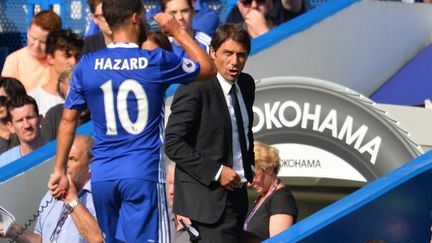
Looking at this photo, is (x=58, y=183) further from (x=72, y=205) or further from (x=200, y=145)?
(x=200, y=145)

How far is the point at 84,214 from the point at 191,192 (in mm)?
696

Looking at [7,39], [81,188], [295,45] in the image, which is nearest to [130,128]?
[81,188]

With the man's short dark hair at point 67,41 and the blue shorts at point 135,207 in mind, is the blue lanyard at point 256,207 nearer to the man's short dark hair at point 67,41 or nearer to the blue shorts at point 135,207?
the blue shorts at point 135,207

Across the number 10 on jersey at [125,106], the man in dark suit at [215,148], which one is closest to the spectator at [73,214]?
the man in dark suit at [215,148]

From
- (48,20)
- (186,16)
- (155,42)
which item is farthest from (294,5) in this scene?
(155,42)

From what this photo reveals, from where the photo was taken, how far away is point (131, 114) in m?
6.38

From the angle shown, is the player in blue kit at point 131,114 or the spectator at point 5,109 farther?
the spectator at point 5,109

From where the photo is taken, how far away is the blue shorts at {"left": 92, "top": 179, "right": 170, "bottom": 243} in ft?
20.9

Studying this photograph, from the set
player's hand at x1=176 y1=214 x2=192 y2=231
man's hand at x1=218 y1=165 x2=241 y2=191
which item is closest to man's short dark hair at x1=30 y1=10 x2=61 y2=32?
player's hand at x1=176 y1=214 x2=192 y2=231

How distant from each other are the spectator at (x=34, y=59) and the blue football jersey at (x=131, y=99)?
13.2ft

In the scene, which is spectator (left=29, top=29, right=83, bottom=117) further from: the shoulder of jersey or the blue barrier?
the blue barrier

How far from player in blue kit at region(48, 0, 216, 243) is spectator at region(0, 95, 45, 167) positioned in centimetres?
267

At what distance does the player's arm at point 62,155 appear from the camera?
6.40m

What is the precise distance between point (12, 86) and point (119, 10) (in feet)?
11.4
